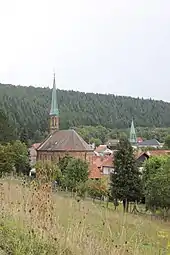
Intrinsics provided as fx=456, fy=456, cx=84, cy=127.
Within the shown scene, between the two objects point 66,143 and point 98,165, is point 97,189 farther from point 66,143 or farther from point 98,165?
point 98,165

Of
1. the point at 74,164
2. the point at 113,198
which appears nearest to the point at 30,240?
the point at 113,198

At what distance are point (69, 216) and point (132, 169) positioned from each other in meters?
28.7

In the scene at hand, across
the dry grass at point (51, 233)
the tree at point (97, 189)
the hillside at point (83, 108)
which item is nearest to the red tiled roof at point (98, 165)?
the tree at point (97, 189)

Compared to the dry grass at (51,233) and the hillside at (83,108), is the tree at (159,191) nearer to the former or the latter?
the dry grass at (51,233)

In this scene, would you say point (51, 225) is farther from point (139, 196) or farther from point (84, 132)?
point (84, 132)

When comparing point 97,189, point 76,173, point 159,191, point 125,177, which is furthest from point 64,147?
point 159,191

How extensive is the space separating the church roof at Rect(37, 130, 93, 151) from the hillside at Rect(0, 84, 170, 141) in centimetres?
5603

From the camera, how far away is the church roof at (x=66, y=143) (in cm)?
6347

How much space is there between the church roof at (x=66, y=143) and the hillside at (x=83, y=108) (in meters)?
56.0

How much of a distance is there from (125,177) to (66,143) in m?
30.5

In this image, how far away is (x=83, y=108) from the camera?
510ft

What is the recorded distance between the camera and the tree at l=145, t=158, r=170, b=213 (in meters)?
28.1

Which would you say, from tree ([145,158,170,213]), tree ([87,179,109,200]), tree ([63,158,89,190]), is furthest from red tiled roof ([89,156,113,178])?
tree ([145,158,170,213])

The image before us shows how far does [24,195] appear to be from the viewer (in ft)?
22.2
